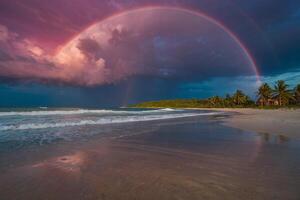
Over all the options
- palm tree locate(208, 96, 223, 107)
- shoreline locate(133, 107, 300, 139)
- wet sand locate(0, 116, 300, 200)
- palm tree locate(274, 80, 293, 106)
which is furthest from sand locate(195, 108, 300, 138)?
palm tree locate(208, 96, 223, 107)

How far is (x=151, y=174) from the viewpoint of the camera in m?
5.48

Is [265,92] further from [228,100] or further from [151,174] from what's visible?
[151,174]

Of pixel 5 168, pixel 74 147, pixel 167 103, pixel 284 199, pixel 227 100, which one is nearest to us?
pixel 284 199

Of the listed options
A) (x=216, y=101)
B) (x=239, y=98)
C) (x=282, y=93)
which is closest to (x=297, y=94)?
(x=282, y=93)

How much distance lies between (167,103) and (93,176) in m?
171

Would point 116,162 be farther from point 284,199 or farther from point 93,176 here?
point 284,199

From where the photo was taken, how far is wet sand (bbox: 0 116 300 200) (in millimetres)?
4203

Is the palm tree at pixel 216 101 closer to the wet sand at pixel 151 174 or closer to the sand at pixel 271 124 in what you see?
the sand at pixel 271 124

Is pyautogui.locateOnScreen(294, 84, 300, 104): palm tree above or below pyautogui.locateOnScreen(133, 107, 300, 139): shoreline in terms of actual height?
above

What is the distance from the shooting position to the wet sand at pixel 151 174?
4.20 m

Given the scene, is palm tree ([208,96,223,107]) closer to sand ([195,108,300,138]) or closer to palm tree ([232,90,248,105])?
palm tree ([232,90,248,105])

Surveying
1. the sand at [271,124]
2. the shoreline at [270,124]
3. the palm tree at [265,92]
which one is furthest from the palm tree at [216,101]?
the sand at [271,124]

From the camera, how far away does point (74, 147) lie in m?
9.25

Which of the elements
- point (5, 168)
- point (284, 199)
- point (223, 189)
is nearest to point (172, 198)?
point (223, 189)
